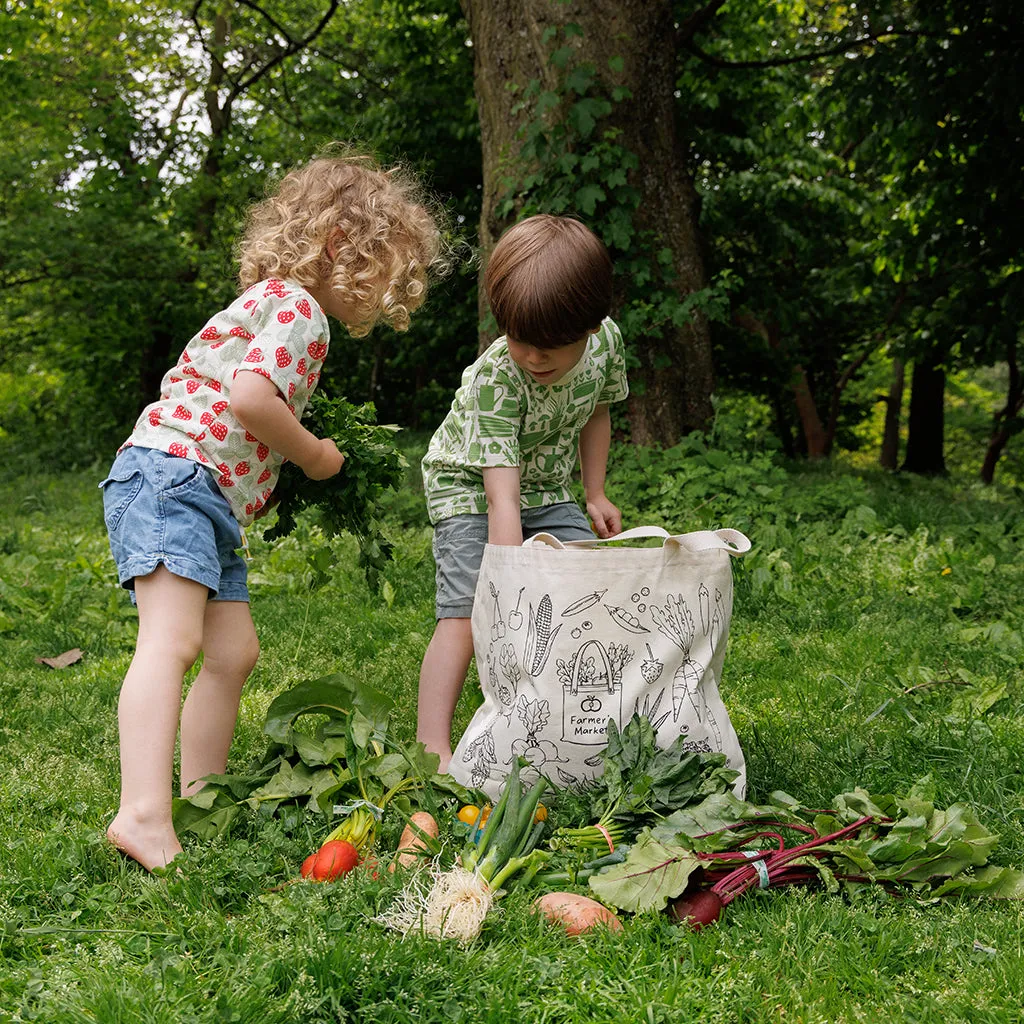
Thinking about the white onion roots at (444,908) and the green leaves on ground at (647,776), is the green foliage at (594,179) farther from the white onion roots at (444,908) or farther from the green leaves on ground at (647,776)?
the white onion roots at (444,908)

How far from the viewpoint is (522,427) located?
9.62 feet

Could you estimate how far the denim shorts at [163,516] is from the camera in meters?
2.41

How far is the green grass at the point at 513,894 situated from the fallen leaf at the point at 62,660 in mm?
71

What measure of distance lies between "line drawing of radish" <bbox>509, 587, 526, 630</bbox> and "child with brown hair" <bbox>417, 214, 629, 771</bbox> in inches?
8.2

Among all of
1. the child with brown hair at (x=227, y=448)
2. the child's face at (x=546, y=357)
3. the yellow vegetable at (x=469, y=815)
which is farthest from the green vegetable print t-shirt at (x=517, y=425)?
the yellow vegetable at (x=469, y=815)

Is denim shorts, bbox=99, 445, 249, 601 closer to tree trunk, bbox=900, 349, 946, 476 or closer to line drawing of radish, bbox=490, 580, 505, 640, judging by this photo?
line drawing of radish, bbox=490, 580, 505, 640

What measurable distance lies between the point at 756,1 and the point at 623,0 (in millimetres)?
5773

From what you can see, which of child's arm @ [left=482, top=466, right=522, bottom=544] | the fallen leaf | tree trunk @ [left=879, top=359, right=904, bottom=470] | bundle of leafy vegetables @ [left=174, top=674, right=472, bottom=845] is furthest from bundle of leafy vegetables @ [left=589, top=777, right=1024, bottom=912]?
tree trunk @ [left=879, top=359, right=904, bottom=470]

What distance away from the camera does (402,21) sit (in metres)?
11.8

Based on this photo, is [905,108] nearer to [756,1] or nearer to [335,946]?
[756,1]

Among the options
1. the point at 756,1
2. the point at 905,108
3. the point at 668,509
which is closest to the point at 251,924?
the point at 668,509

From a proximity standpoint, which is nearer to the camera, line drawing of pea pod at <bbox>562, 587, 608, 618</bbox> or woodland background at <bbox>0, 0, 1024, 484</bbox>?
line drawing of pea pod at <bbox>562, 587, 608, 618</bbox>

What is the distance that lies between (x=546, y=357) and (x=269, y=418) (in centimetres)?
72

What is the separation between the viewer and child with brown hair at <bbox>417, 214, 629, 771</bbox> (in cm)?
257
